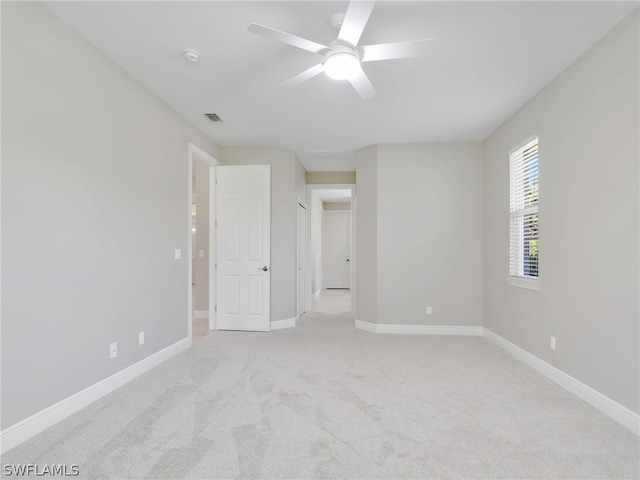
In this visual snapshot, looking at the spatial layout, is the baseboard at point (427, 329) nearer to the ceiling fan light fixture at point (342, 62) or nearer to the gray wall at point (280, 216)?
the gray wall at point (280, 216)

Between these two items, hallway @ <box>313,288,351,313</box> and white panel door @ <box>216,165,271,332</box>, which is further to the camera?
hallway @ <box>313,288,351,313</box>

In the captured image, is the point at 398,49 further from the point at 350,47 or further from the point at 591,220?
the point at 591,220

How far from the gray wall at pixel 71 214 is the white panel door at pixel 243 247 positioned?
4.38 ft

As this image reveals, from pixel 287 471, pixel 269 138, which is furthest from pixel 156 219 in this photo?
pixel 287 471

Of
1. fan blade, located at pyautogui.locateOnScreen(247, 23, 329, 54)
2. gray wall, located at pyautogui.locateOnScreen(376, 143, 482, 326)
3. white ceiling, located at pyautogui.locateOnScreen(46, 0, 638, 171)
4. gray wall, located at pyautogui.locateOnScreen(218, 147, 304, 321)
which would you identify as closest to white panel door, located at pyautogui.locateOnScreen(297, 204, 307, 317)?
gray wall, located at pyautogui.locateOnScreen(218, 147, 304, 321)

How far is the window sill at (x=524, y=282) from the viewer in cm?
319

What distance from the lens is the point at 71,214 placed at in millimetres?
2268

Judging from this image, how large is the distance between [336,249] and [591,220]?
7787 millimetres

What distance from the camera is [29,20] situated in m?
1.98

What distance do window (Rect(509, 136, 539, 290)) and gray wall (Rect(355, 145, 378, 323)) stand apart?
5.53 ft

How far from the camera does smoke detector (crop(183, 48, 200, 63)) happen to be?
247 centimetres

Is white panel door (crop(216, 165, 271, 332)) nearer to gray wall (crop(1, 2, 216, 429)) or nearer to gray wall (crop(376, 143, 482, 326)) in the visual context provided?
gray wall (crop(1, 2, 216, 429))

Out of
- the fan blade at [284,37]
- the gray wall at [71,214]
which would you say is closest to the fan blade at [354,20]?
the fan blade at [284,37]

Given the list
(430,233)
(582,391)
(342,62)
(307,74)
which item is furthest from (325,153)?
(582,391)
